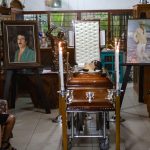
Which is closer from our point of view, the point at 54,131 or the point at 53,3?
the point at 54,131

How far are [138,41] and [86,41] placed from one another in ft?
3.16

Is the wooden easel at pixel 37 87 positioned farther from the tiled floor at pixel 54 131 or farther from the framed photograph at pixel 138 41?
the framed photograph at pixel 138 41

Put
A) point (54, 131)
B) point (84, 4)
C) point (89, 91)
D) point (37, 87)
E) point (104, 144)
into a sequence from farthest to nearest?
1. point (84, 4)
2. point (37, 87)
3. point (54, 131)
4. point (104, 144)
5. point (89, 91)

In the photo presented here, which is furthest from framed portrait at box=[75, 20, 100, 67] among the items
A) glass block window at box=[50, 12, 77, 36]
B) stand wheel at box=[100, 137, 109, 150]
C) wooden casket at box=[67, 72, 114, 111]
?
glass block window at box=[50, 12, 77, 36]

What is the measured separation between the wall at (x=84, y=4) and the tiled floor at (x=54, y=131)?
10.0 feet

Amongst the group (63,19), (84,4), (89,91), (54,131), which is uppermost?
(84,4)

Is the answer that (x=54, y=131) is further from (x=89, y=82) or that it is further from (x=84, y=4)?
(x=84, y=4)

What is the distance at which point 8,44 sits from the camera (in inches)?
194

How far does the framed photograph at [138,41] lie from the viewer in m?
4.84

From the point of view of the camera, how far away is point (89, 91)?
134 inches

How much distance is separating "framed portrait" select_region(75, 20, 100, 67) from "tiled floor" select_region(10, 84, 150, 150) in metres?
1.00

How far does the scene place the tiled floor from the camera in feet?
12.3

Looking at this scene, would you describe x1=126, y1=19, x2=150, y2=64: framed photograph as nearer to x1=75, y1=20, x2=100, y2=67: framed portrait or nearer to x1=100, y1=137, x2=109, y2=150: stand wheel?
x1=75, y1=20, x2=100, y2=67: framed portrait

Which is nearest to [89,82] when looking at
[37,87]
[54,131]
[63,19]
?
[54,131]
